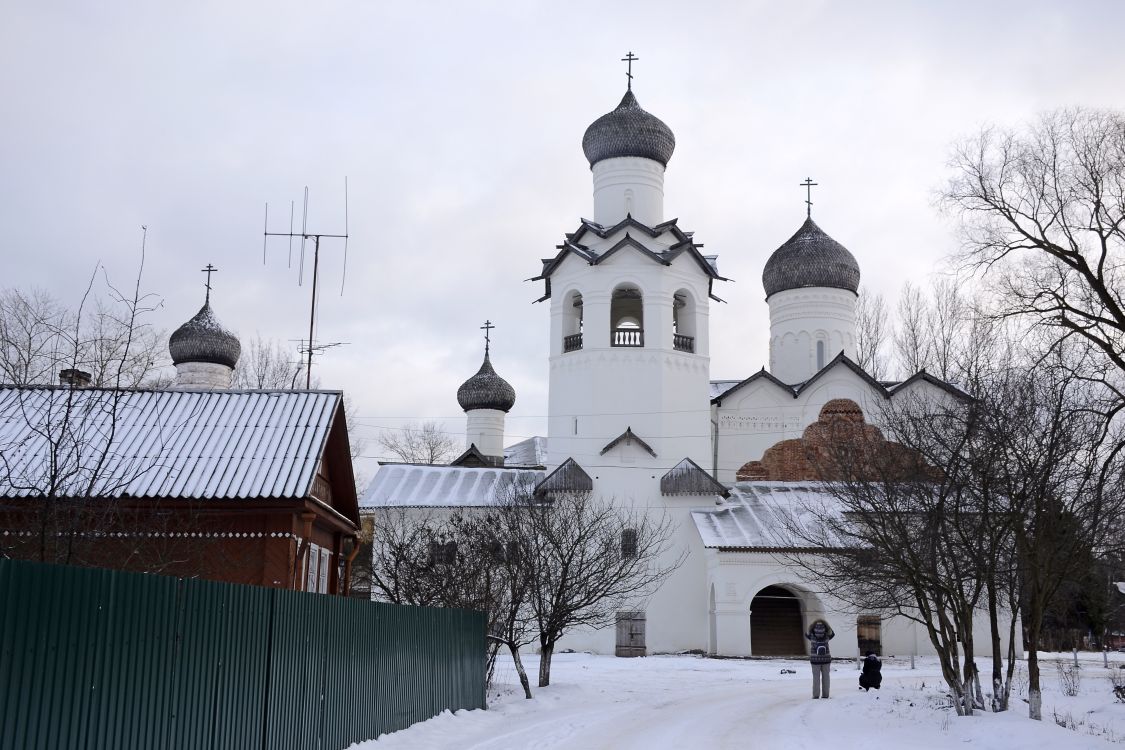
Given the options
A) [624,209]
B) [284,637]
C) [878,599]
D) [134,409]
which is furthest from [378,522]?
[284,637]

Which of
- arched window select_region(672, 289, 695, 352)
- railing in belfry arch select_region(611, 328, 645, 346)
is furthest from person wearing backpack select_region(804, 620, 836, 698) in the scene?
arched window select_region(672, 289, 695, 352)

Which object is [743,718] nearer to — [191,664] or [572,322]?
[191,664]

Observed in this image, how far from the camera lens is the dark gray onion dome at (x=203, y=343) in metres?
35.3

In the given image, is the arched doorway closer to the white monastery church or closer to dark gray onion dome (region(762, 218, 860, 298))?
the white monastery church

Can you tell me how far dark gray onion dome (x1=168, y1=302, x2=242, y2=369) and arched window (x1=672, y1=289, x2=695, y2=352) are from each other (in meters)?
14.7

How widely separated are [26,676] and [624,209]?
2815 centimetres

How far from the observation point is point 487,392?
134 ft

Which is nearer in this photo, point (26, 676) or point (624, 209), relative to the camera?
point (26, 676)

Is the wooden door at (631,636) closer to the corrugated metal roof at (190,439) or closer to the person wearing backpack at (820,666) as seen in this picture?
the person wearing backpack at (820,666)

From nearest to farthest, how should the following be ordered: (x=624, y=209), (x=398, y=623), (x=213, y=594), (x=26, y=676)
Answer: (x=26, y=676) < (x=213, y=594) < (x=398, y=623) < (x=624, y=209)

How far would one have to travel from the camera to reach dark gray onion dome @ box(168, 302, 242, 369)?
35.3 meters

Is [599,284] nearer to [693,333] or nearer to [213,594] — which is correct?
[693,333]

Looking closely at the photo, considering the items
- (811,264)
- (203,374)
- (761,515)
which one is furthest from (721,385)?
(203,374)

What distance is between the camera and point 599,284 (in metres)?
31.5
